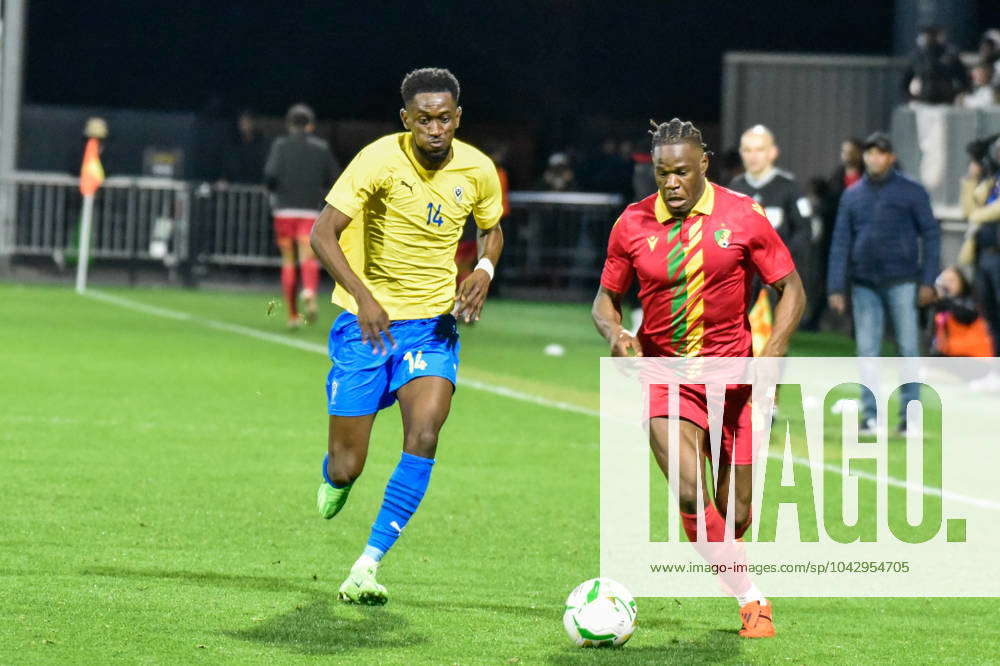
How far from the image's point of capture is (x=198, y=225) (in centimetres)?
2797

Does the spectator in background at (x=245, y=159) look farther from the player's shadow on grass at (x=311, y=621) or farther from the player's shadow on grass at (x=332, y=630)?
the player's shadow on grass at (x=332, y=630)

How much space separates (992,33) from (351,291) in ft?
52.3

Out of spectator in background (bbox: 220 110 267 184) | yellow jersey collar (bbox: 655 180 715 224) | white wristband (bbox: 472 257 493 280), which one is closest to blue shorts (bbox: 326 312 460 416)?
white wristband (bbox: 472 257 493 280)

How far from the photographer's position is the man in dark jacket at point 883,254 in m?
13.5

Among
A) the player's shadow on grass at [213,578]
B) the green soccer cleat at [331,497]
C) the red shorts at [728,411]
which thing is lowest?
the player's shadow on grass at [213,578]

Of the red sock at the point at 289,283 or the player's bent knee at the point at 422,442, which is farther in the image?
the red sock at the point at 289,283

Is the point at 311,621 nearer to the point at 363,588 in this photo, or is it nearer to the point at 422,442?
the point at 363,588

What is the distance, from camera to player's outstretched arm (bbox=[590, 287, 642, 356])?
6.87 metres

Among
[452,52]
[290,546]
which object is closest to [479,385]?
[290,546]

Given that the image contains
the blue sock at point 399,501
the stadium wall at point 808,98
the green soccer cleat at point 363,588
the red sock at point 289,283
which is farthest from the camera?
the stadium wall at point 808,98

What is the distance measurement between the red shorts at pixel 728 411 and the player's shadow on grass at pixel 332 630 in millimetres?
1269

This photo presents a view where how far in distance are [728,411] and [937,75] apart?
15.1 metres

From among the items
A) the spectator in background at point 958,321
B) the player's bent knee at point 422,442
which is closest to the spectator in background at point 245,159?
the spectator in background at point 958,321

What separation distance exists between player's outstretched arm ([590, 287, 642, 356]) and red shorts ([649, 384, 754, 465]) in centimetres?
22
